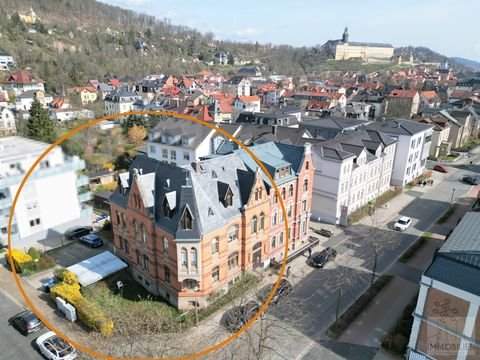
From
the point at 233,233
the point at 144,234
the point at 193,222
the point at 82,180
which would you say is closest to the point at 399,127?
the point at 233,233

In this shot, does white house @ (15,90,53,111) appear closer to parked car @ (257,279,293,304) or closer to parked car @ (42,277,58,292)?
parked car @ (42,277,58,292)

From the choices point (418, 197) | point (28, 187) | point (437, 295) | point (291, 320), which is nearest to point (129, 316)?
point (291, 320)

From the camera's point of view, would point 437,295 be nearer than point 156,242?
Yes

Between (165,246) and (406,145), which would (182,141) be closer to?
(165,246)

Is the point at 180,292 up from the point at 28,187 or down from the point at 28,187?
down

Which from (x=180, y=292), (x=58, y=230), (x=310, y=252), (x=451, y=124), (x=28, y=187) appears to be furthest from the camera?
(x=451, y=124)

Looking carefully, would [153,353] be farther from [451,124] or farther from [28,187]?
[451,124]

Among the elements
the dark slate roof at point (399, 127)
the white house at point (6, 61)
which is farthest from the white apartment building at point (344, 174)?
the white house at point (6, 61)
